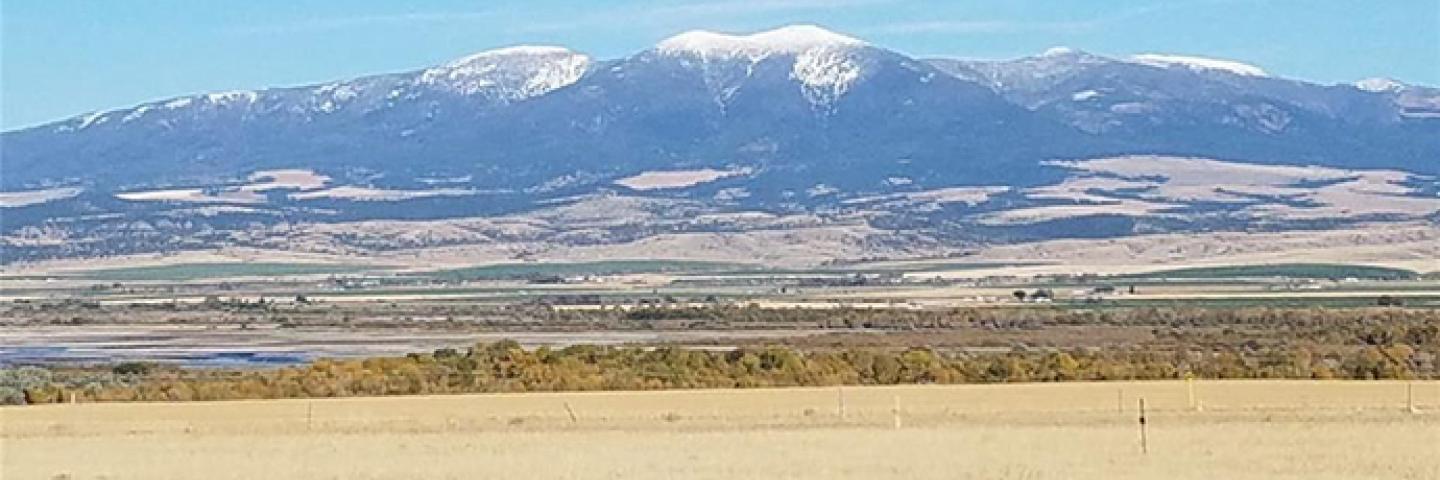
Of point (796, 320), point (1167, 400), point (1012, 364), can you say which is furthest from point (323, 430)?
point (796, 320)

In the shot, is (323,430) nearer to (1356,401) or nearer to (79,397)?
(79,397)

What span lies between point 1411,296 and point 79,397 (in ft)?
241

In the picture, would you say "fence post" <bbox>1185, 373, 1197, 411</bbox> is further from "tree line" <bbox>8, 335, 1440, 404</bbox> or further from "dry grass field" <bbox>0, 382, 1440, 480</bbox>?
"tree line" <bbox>8, 335, 1440, 404</bbox>

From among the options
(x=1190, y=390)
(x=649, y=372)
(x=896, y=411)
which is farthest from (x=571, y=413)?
(x=1190, y=390)

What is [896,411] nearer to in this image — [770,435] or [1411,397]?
[770,435]

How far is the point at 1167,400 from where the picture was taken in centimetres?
4447

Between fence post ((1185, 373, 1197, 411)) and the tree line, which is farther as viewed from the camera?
the tree line

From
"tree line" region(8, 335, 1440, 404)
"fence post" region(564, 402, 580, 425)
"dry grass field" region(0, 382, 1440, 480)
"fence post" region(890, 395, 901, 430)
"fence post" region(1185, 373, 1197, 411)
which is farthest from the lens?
"tree line" region(8, 335, 1440, 404)

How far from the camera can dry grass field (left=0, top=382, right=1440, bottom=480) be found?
31.1 metres

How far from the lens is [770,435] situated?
124 ft

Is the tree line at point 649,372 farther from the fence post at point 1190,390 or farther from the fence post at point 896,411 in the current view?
the fence post at point 896,411

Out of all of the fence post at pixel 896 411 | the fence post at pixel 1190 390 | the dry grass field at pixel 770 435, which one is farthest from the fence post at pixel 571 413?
the fence post at pixel 1190 390

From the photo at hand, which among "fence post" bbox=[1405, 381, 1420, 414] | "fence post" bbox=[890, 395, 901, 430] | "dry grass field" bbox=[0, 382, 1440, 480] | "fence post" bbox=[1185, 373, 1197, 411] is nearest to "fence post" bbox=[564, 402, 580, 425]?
"dry grass field" bbox=[0, 382, 1440, 480]

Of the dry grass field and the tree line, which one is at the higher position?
the dry grass field
